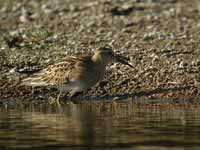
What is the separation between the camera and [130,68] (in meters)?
17.7

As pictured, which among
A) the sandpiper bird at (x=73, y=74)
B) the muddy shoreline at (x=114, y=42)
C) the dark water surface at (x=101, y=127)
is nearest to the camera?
the dark water surface at (x=101, y=127)

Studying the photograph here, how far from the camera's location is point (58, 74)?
53.4 ft

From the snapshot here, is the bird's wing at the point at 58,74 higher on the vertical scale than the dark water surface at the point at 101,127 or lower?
higher

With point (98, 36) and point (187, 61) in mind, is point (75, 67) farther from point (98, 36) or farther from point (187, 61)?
point (98, 36)

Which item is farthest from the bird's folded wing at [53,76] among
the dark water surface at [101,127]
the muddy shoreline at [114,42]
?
the dark water surface at [101,127]

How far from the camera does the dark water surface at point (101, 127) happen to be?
1126cm

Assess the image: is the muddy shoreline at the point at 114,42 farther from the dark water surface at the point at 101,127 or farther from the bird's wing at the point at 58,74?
the dark water surface at the point at 101,127

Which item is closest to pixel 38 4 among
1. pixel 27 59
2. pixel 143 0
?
pixel 143 0

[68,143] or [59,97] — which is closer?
[68,143]

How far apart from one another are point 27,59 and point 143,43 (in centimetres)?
279

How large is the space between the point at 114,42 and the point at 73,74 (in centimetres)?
429

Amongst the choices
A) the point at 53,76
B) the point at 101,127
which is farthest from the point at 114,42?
the point at 101,127

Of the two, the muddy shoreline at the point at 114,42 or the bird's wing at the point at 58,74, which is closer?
the bird's wing at the point at 58,74

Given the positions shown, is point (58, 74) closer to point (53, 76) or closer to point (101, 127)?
point (53, 76)
